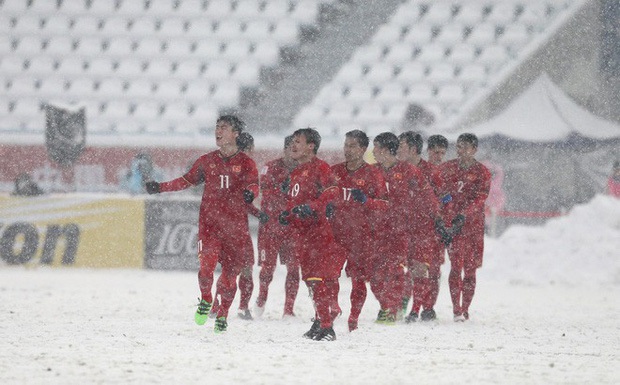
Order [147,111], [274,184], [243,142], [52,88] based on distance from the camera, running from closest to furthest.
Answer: [243,142] < [274,184] < [147,111] < [52,88]

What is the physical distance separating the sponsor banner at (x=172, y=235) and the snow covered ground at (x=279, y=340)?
1.46 meters

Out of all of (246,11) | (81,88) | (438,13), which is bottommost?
(81,88)

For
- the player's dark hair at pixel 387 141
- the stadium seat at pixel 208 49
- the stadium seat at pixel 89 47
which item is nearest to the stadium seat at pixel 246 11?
the stadium seat at pixel 208 49

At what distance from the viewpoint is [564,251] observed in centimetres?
1719

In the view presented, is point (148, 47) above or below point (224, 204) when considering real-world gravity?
above

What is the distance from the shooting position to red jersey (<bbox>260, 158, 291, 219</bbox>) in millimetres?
10812

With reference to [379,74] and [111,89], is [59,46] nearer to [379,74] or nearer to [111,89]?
[111,89]

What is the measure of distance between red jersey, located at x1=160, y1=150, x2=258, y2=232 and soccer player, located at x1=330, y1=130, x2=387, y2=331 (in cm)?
78

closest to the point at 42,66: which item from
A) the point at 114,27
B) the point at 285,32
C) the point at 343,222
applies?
the point at 114,27

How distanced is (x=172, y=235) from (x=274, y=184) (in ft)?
23.4

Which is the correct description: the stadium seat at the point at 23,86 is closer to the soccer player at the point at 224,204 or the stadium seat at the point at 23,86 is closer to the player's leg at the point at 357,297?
the soccer player at the point at 224,204

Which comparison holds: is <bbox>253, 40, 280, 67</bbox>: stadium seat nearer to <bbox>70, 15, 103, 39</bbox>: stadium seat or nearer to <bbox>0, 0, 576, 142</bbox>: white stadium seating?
<bbox>0, 0, 576, 142</bbox>: white stadium seating

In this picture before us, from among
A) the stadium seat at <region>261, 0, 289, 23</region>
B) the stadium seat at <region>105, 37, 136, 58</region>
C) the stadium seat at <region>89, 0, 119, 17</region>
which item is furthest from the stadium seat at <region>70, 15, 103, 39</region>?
the stadium seat at <region>261, 0, 289, 23</region>

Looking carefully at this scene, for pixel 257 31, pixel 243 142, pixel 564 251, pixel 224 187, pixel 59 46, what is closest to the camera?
pixel 224 187
